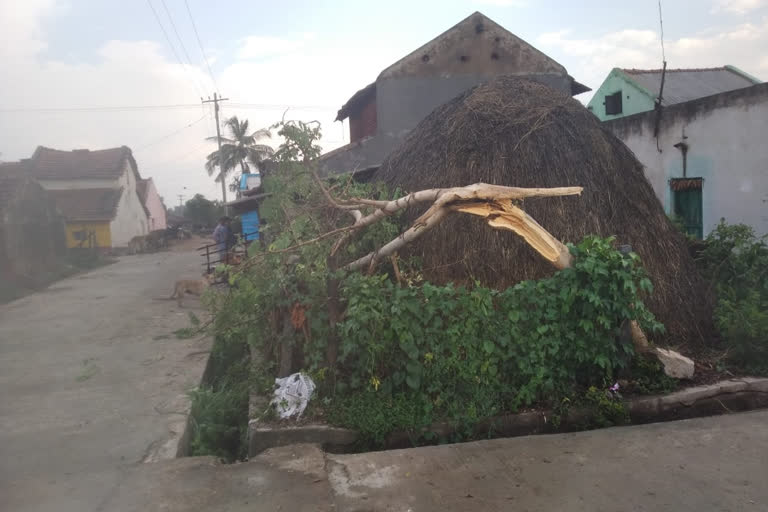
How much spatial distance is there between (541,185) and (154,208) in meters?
46.6

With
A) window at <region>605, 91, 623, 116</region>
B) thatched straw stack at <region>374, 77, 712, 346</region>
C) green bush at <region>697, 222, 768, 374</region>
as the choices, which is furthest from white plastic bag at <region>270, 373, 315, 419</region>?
window at <region>605, 91, 623, 116</region>

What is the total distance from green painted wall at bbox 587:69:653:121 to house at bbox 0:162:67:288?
68.3 ft

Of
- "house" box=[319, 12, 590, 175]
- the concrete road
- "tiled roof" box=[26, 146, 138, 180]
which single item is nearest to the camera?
the concrete road

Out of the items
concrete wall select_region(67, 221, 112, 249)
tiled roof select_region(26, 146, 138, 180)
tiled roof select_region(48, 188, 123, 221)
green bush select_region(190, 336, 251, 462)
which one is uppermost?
tiled roof select_region(26, 146, 138, 180)

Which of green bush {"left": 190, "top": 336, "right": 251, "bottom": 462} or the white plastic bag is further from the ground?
the white plastic bag

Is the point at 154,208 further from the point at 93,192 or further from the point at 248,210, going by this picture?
the point at 248,210

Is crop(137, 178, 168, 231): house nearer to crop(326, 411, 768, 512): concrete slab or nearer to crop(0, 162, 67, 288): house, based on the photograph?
crop(0, 162, 67, 288): house

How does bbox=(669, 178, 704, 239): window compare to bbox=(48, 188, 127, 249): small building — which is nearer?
bbox=(669, 178, 704, 239): window

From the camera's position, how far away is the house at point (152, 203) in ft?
140

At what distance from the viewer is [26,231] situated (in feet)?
58.2

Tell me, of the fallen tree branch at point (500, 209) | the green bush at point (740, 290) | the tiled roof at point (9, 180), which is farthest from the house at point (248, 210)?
the green bush at point (740, 290)

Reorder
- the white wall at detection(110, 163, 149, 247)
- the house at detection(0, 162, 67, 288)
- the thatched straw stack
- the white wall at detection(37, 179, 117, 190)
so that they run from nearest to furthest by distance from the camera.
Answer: the thatched straw stack
the house at detection(0, 162, 67, 288)
the white wall at detection(37, 179, 117, 190)
the white wall at detection(110, 163, 149, 247)

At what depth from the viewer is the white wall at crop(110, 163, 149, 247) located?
3130 centimetres

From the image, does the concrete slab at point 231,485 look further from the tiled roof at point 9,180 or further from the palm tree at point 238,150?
the palm tree at point 238,150
